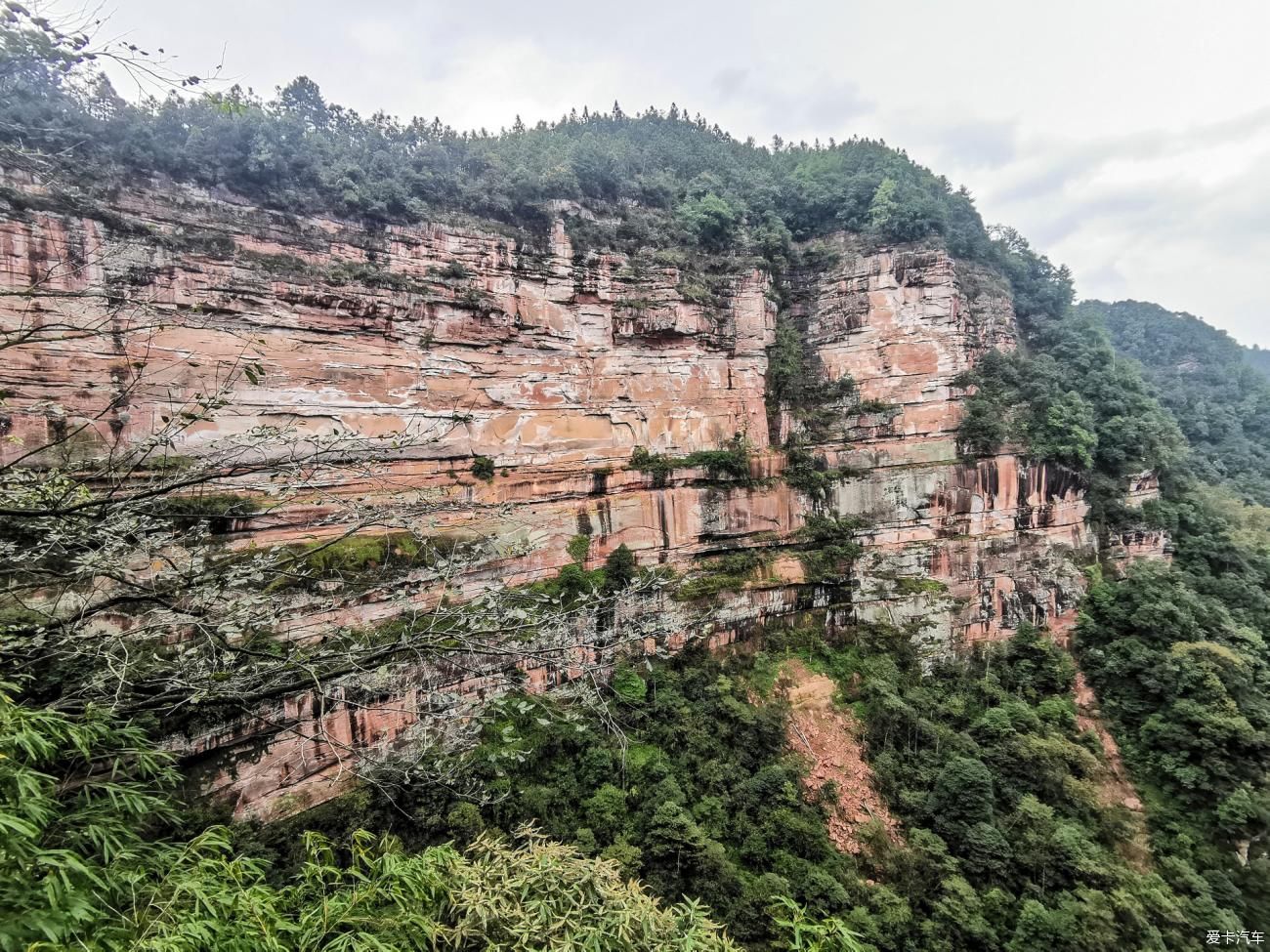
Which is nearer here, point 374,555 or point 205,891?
point 205,891

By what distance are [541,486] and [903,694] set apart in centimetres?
1144

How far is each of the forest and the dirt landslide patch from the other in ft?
1.15

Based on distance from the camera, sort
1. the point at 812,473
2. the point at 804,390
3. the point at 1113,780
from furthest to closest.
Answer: the point at 804,390, the point at 812,473, the point at 1113,780

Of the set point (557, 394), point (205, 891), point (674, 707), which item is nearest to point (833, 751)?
A: point (674, 707)

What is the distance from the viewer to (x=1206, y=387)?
996 inches

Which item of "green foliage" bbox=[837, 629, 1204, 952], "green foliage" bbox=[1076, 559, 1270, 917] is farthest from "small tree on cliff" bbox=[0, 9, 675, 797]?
"green foliage" bbox=[1076, 559, 1270, 917]

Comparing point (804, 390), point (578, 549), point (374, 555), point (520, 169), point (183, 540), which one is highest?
point (520, 169)

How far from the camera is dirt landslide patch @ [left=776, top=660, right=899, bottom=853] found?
444 inches

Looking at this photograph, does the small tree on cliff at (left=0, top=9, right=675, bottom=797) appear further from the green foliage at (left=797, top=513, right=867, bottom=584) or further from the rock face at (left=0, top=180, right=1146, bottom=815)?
the green foliage at (left=797, top=513, right=867, bottom=584)

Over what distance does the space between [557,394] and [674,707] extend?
8889 millimetres

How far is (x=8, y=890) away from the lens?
5.84 feet

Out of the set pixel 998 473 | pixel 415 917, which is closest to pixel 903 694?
pixel 998 473

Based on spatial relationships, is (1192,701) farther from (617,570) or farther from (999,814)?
(617,570)

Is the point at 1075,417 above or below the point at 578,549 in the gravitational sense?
above
